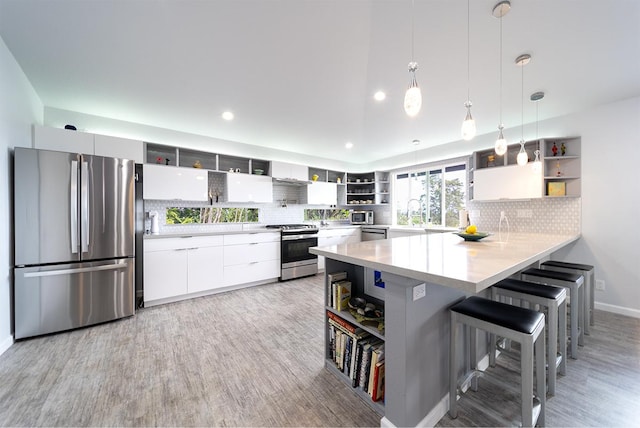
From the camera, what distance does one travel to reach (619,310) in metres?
2.93

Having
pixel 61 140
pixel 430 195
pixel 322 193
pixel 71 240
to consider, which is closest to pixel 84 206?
pixel 71 240

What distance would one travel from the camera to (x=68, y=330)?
8.31 ft

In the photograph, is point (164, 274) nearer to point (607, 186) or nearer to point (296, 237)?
point (296, 237)

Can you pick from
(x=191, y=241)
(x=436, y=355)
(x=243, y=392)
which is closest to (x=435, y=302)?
(x=436, y=355)

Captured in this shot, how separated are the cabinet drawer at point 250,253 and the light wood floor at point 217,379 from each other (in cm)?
119

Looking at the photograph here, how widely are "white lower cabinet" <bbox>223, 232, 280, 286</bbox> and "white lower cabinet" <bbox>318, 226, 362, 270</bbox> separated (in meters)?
1.00

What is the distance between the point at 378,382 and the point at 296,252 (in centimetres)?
318

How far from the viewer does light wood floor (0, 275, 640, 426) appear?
1.45 meters

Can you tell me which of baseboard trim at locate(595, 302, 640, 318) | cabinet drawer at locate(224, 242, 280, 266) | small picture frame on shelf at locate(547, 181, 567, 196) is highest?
small picture frame on shelf at locate(547, 181, 567, 196)

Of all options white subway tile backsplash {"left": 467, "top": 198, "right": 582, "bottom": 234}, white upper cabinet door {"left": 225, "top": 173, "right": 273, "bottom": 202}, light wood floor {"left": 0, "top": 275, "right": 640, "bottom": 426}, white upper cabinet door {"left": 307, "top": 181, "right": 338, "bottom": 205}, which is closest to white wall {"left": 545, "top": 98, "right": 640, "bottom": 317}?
white subway tile backsplash {"left": 467, "top": 198, "right": 582, "bottom": 234}

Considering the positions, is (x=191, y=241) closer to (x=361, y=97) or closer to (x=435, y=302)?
(x=361, y=97)

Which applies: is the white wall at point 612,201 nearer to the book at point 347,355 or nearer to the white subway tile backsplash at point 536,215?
the white subway tile backsplash at point 536,215

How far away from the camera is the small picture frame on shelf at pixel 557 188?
3292mm

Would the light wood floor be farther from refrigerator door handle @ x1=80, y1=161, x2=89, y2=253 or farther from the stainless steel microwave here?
the stainless steel microwave
